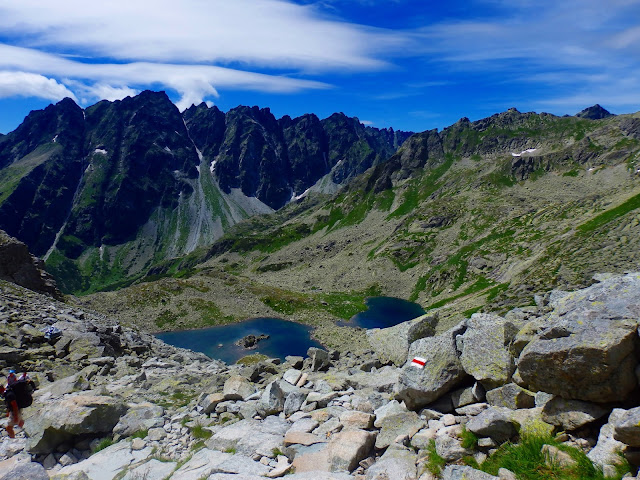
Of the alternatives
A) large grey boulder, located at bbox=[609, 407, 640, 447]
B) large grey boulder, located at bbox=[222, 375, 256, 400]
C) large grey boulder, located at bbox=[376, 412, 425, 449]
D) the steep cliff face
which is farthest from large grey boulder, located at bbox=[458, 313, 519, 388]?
the steep cliff face

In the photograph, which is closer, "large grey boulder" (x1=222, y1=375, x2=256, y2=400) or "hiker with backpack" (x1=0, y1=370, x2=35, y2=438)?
"hiker with backpack" (x1=0, y1=370, x2=35, y2=438)

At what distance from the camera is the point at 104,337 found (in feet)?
94.1

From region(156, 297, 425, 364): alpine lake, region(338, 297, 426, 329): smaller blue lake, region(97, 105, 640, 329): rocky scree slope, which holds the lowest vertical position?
region(338, 297, 426, 329): smaller blue lake

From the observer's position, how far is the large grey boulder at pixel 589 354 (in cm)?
803

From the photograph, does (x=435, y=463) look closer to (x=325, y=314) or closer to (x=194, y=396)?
(x=194, y=396)

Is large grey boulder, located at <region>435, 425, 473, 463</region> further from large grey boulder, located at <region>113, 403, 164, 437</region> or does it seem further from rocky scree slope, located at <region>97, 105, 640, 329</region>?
rocky scree slope, located at <region>97, 105, 640, 329</region>

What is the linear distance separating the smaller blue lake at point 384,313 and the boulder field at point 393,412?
84.8 metres

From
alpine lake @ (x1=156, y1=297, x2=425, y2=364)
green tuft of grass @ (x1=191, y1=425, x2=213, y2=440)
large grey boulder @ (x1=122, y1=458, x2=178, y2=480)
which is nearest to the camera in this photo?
large grey boulder @ (x1=122, y1=458, x2=178, y2=480)

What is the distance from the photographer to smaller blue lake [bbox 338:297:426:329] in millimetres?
101950

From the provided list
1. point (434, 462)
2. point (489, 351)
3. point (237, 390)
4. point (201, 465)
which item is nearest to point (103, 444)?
point (237, 390)

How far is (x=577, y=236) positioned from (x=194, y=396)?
91.9 m

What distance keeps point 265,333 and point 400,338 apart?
74261 millimetres

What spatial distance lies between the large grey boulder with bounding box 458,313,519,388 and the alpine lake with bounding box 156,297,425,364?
212 ft

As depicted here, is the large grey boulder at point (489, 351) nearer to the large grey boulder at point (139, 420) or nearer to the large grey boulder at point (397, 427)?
the large grey boulder at point (397, 427)
